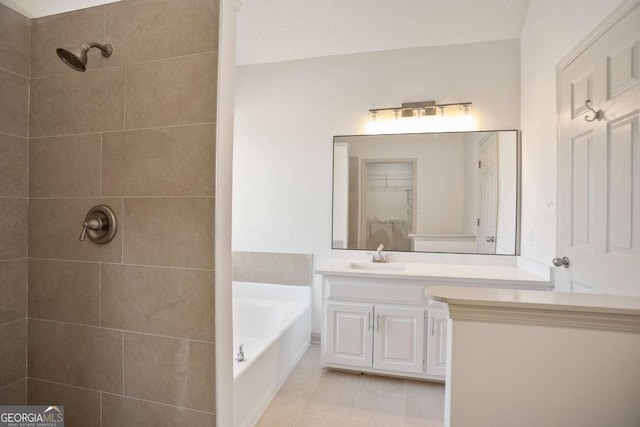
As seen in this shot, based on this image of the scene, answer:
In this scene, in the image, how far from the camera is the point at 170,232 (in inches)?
41.5

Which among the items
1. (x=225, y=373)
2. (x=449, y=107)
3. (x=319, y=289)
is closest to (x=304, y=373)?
(x=319, y=289)

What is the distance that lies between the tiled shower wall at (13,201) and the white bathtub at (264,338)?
899mm

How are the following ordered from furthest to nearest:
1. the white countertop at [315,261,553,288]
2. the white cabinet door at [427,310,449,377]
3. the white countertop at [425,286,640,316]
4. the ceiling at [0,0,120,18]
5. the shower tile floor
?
the white cabinet door at [427,310,449,377] < the white countertop at [315,261,553,288] < the shower tile floor < the ceiling at [0,0,120,18] < the white countertop at [425,286,640,316]

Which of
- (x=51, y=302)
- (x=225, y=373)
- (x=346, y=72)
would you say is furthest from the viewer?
(x=346, y=72)

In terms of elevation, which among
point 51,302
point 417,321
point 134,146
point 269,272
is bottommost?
point 417,321

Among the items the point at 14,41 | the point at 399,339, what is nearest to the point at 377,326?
the point at 399,339

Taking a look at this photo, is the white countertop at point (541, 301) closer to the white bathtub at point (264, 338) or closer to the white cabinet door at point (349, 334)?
the white bathtub at point (264, 338)

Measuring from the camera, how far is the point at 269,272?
116 inches

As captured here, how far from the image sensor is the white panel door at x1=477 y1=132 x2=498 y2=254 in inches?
99.7

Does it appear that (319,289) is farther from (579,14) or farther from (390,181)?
(579,14)

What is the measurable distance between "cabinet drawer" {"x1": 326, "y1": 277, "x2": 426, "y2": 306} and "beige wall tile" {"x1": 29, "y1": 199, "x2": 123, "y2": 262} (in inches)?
60.5

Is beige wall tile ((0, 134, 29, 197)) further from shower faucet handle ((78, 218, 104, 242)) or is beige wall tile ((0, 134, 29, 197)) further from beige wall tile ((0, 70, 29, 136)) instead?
shower faucet handle ((78, 218, 104, 242))

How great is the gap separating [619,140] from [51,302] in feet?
8.07

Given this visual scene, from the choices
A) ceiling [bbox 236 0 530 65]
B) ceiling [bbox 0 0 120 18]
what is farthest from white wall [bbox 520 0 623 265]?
ceiling [bbox 0 0 120 18]
